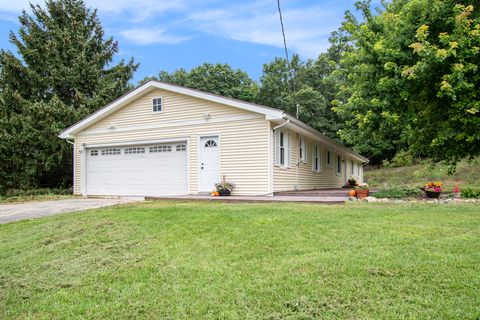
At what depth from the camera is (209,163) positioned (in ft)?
39.9

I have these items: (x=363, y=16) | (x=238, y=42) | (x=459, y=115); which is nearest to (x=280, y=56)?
(x=363, y=16)

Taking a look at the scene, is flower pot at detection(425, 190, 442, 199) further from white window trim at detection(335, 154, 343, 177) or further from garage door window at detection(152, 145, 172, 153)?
white window trim at detection(335, 154, 343, 177)

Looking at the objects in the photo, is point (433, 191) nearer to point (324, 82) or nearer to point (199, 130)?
point (199, 130)

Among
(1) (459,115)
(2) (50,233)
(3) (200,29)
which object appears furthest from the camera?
(3) (200,29)

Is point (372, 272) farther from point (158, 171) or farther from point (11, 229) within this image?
point (158, 171)

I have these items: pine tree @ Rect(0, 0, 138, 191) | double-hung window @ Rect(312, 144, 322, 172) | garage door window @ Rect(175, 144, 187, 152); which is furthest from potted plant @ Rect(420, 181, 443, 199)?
pine tree @ Rect(0, 0, 138, 191)

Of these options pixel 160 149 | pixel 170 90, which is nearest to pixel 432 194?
pixel 170 90

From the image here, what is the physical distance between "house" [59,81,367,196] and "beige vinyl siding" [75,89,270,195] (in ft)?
0.10

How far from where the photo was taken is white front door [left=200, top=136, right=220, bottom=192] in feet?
39.4

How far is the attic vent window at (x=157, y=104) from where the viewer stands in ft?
42.8

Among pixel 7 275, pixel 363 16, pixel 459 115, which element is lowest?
pixel 7 275

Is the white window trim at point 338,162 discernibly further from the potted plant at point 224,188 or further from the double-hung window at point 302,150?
the potted plant at point 224,188

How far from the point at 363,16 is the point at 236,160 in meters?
7.64

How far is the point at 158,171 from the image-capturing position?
13.3 m
